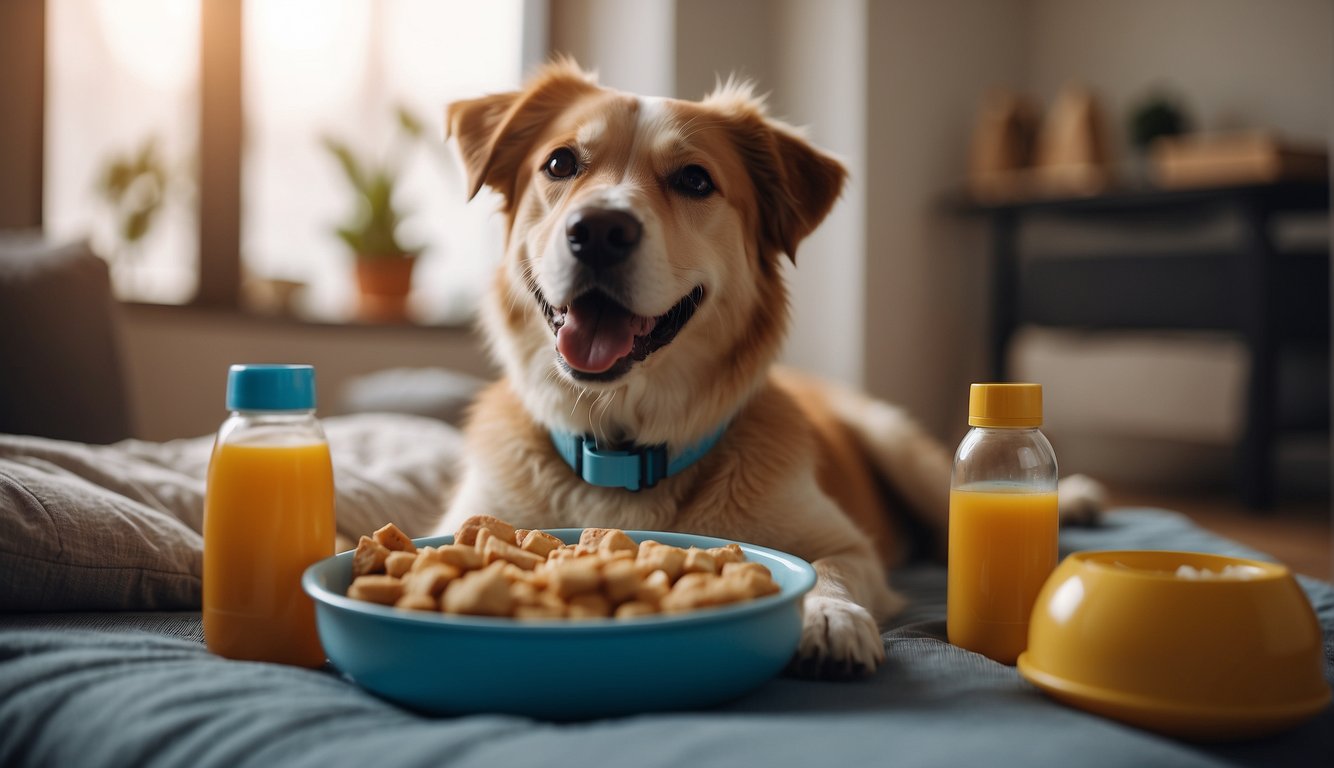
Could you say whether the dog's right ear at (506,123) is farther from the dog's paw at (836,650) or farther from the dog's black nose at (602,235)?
the dog's paw at (836,650)

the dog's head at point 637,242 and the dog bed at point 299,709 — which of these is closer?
the dog bed at point 299,709

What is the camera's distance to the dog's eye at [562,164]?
1571 millimetres

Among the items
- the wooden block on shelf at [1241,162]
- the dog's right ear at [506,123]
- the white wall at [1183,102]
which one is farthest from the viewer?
the white wall at [1183,102]

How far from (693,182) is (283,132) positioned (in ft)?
11.2

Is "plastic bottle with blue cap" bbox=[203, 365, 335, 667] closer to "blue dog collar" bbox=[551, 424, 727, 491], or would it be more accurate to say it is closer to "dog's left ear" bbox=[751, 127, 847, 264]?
"blue dog collar" bbox=[551, 424, 727, 491]

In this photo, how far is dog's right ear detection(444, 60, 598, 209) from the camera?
1.68 meters

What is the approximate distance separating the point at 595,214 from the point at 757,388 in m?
0.45

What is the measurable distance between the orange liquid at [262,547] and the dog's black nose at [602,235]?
1.52ft

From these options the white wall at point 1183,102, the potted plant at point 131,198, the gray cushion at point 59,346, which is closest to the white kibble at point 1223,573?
the gray cushion at point 59,346

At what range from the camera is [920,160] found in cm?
491

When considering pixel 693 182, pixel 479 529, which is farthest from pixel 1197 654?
pixel 693 182

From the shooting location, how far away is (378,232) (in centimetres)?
430

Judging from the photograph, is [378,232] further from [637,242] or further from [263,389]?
[263,389]

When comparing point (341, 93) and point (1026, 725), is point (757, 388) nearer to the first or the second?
point (1026, 725)
